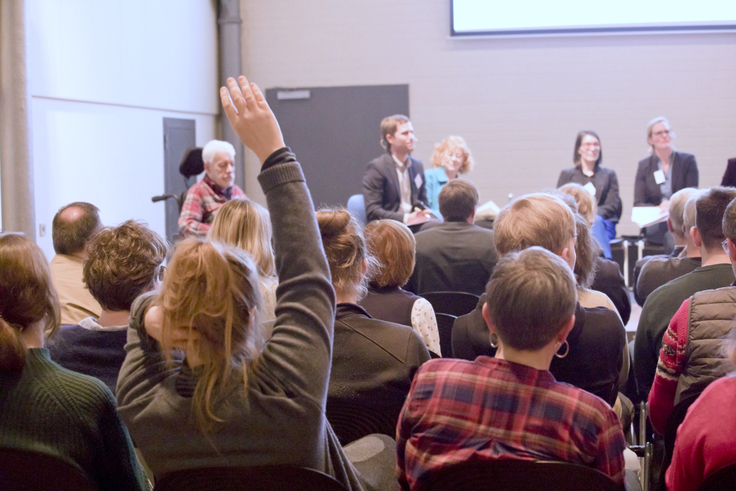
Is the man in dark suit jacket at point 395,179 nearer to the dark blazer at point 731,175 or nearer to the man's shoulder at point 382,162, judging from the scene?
the man's shoulder at point 382,162

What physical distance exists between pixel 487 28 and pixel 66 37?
4.39 meters

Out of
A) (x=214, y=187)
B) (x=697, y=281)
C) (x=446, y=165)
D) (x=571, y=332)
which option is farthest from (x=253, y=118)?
(x=446, y=165)

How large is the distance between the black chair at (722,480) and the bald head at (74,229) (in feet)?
7.40

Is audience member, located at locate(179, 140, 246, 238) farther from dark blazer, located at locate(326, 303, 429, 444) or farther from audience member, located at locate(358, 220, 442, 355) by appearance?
dark blazer, located at locate(326, 303, 429, 444)

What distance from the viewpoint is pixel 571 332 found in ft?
5.99

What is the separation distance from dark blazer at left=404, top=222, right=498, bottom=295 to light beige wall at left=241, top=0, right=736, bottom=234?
4.40 meters

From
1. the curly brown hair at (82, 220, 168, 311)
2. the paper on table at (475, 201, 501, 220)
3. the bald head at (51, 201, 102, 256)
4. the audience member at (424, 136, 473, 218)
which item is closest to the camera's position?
the curly brown hair at (82, 220, 168, 311)

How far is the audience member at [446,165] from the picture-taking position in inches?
218

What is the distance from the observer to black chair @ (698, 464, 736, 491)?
1.20m

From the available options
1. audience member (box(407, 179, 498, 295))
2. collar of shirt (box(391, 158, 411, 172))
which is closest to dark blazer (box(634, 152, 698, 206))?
collar of shirt (box(391, 158, 411, 172))

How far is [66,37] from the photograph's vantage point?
5074mm

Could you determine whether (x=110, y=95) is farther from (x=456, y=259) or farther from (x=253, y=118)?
(x=253, y=118)

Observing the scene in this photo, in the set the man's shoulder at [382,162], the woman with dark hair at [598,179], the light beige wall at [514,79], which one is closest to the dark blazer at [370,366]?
the man's shoulder at [382,162]

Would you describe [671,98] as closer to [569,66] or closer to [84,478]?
[569,66]
